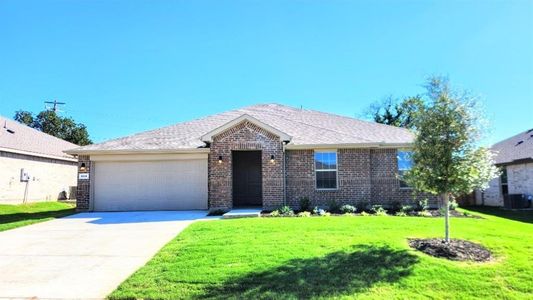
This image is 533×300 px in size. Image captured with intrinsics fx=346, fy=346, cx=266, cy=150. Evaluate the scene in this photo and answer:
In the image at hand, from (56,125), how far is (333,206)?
43.1 m

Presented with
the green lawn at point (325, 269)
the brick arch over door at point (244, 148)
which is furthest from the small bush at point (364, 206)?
the green lawn at point (325, 269)

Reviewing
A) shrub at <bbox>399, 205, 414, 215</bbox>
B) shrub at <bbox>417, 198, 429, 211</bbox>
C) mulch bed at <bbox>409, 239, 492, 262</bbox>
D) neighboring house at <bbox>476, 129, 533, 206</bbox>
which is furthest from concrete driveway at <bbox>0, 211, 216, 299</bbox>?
neighboring house at <bbox>476, 129, 533, 206</bbox>

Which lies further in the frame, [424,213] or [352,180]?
[352,180]

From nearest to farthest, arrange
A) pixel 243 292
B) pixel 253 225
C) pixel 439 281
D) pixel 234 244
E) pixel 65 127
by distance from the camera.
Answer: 1. pixel 243 292
2. pixel 439 281
3. pixel 234 244
4. pixel 253 225
5. pixel 65 127

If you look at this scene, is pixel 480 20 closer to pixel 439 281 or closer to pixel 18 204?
pixel 439 281

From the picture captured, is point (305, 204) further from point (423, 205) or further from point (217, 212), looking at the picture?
point (423, 205)

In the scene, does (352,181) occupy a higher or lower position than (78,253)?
higher

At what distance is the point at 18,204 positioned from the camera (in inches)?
768

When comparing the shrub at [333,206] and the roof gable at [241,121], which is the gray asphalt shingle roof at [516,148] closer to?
the shrub at [333,206]

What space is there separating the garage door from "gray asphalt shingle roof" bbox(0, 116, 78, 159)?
19.9ft

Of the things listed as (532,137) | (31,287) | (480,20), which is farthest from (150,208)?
(532,137)

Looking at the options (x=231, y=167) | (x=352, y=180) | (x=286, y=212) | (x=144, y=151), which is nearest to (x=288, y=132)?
(x=231, y=167)

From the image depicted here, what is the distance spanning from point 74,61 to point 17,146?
19.5 feet

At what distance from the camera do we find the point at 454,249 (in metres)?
7.11
